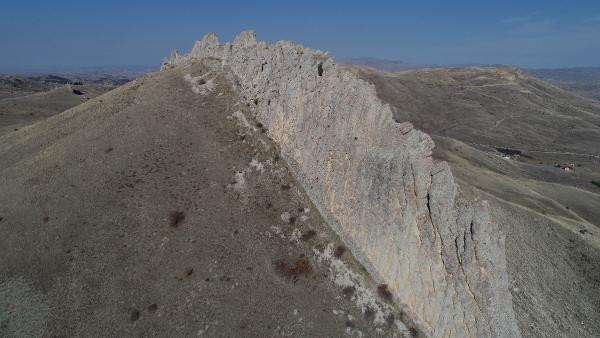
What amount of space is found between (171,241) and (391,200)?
21084 millimetres

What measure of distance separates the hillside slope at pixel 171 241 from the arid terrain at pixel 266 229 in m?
0.15

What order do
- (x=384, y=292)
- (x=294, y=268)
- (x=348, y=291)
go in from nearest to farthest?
(x=384, y=292) → (x=348, y=291) → (x=294, y=268)

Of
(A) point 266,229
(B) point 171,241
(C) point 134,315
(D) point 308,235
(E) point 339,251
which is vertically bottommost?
(C) point 134,315

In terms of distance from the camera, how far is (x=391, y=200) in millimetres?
33875

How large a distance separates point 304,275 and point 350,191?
9107mm

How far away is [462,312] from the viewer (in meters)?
29.9

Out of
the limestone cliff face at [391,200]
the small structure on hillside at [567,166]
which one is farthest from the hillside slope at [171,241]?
the small structure on hillside at [567,166]

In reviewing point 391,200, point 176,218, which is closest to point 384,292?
point 391,200

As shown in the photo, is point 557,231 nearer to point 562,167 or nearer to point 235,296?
point 235,296

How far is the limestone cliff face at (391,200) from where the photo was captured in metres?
30.0

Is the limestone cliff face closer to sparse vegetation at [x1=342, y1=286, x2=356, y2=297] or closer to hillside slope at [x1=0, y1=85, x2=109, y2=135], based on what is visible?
sparse vegetation at [x1=342, y1=286, x2=356, y2=297]

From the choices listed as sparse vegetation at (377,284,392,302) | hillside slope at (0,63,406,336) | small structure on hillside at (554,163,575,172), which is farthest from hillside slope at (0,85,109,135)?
small structure on hillside at (554,163,575,172)

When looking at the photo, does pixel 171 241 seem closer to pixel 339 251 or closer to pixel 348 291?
pixel 339 251

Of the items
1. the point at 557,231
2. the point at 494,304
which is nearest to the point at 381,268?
the point at 494,304
